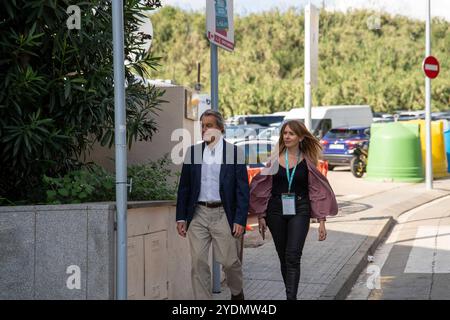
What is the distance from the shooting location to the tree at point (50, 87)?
6.39 m

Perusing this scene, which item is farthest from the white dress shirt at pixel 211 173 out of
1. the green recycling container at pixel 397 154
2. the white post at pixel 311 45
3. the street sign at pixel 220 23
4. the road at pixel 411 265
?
the green recycling container at pixel 397 154

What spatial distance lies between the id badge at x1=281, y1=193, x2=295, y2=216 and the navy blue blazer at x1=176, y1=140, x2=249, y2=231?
50 centimetres

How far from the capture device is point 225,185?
610 centimetres

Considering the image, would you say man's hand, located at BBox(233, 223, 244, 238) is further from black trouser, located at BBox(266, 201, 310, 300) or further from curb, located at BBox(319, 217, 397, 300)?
curb, located at BBox(319, 217, 397, 300)

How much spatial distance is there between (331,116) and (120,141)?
1356 inches

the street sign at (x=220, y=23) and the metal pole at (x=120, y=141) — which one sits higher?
the street sign at (x=220, y=23)

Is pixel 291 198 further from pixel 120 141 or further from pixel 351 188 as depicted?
pixel 351 188

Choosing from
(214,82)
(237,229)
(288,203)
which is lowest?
(237,229)

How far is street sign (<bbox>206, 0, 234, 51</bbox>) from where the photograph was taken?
7.01 meters

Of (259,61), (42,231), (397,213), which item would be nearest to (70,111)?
(42,231)

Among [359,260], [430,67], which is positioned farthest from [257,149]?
[359,260]

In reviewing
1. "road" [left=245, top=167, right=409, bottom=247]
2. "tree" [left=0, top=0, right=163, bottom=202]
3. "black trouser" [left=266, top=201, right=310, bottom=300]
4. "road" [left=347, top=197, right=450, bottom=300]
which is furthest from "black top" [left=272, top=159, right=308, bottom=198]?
"road" [left=245, top=167, right=409, bottom=247]

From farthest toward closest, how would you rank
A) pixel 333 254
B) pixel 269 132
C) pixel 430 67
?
1. pixel 269 132
2. pixel 430 67
3. pixel 333 254

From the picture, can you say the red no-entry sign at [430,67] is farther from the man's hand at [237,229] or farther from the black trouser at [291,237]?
the man's hand at [237,229]
